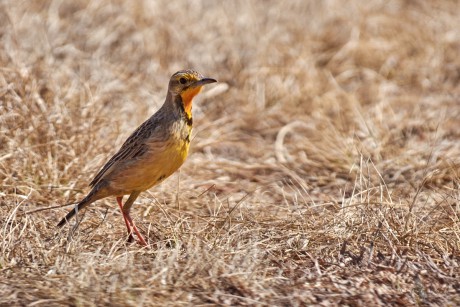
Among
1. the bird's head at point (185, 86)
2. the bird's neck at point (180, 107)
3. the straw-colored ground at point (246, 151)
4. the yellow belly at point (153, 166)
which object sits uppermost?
the bird's head at point (185, 86)

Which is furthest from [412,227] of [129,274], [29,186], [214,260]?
[29,186]

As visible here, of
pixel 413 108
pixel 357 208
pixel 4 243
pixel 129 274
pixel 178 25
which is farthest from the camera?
pixel 178 25

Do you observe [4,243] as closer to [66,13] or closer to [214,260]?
[214,260]

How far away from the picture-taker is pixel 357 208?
5145mm

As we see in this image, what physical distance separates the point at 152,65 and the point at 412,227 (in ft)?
14.7

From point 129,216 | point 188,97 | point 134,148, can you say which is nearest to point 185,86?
point 188,97

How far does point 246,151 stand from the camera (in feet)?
25.4

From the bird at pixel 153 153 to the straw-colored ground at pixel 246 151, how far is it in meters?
0.21

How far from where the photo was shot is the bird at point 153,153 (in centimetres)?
498

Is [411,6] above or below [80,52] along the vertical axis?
below

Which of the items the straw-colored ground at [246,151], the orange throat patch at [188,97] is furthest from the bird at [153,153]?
the straw-colored ground at [246,151]

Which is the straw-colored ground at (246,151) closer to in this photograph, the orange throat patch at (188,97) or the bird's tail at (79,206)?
the bird's tail at (79,206)

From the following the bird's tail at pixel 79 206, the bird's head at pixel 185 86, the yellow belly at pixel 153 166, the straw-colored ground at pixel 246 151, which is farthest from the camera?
the bird's head at pixel 185 86

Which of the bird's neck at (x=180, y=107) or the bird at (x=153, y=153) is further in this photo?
the bird's neck at (x=180, y=107)
